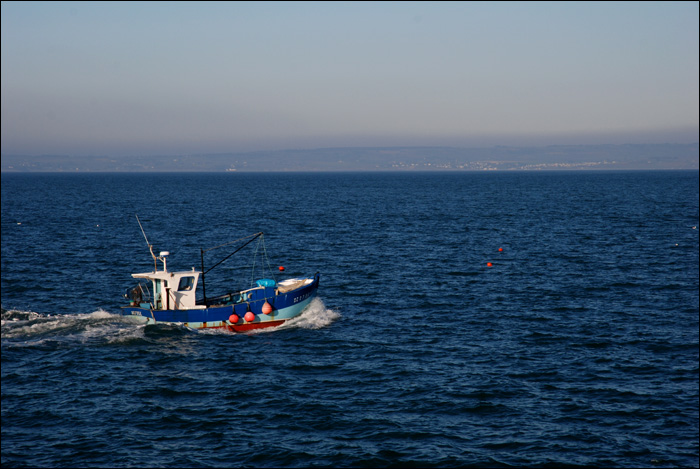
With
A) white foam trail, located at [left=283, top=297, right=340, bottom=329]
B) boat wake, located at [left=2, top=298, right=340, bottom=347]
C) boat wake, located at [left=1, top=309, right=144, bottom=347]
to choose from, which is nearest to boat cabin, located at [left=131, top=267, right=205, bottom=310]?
boat wake, located at [left=2, top=298, right=340, bottom=347]

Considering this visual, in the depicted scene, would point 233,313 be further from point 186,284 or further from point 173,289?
point 173,289

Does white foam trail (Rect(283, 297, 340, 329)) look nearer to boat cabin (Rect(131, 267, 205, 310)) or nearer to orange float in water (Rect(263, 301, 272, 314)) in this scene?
orange float in water (Rect(263, 301, 272, 314))

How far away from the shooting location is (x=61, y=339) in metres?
38.3

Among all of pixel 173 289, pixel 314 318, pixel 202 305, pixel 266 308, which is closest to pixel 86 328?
pixel 173 289

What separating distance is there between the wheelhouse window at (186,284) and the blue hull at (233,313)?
5.17ft

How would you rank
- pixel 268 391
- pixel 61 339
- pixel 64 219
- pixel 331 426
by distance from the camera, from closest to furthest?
pixel 331 426 → pixel 268 391 → pixel 61 339 → pixel 64 219

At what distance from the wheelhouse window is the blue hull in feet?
5.17

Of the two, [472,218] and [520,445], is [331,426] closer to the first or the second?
[520,445]

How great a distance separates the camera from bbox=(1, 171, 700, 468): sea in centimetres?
2542

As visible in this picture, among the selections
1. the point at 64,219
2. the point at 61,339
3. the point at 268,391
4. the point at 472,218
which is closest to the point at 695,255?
the point at 472,218

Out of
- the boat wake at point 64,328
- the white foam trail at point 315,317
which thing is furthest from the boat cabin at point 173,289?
the white foam trail at point 315,317

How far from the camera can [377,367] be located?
113 feet

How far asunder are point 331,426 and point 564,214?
95762mm

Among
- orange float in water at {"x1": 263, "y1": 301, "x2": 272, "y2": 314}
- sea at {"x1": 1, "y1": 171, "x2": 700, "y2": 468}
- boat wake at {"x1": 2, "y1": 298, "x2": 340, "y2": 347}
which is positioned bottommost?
sea at {"x1": 1, "y1": 171, "x2": 700, "y2": 468}
